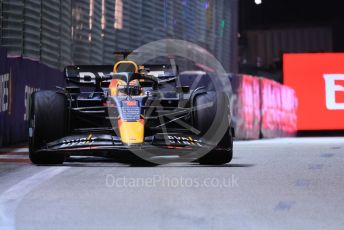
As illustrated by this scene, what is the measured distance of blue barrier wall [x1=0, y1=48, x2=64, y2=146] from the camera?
602 inches

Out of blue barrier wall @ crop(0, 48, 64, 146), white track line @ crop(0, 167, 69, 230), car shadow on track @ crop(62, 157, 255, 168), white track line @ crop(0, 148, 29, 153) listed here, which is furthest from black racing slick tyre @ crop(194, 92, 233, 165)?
blue barrier wall @ crop(0, 48, 64, 146)

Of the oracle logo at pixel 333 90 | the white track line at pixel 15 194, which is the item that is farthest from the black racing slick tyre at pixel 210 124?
the oracle logo at pixel 333 90

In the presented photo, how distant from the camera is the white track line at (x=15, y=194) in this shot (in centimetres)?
564

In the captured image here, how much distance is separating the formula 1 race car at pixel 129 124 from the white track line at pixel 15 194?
0.47m

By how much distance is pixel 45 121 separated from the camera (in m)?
10.0

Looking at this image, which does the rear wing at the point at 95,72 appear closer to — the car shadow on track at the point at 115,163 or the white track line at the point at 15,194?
the car shadow on track at the point at 115,163

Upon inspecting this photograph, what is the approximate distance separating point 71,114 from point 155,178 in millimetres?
2135

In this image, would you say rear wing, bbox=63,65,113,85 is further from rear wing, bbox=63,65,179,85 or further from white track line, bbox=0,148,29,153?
white track line, bbox=0,148,29,153

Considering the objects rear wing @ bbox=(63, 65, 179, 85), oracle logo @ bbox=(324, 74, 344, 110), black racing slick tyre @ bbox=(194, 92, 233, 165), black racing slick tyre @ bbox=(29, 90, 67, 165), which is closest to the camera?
black racing slick tyre @ bbox=(29, 90, 67, 165)

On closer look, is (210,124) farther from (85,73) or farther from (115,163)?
(85,73)

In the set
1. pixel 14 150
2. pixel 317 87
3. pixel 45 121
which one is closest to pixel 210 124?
pixel 45 121

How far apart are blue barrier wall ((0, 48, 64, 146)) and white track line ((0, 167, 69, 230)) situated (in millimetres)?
5829

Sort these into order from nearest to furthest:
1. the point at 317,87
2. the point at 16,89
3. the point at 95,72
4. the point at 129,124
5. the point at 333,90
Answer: the point at 129,124
the point at 95,72
the point at 16,89
the point at 333,90
the point at 317,87

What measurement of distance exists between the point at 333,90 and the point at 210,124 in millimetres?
21249
